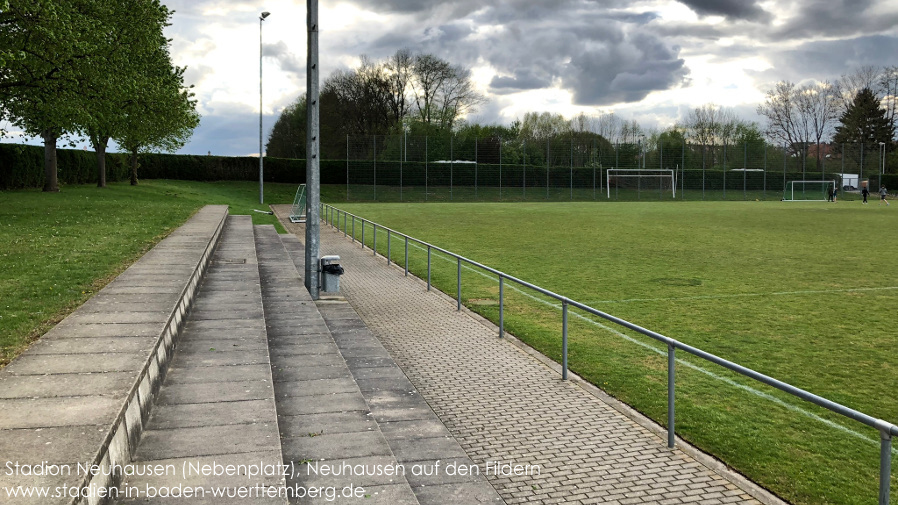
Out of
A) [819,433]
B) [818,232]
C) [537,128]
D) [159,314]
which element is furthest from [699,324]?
[537,128]

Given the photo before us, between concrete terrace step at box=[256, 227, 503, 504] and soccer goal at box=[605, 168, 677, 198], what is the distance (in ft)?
204

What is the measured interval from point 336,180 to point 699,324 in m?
59.9

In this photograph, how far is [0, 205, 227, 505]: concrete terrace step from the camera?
4.09m

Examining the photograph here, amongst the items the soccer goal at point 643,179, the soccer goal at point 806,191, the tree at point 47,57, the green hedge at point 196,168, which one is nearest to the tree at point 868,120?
the soccer goal at point 806,191

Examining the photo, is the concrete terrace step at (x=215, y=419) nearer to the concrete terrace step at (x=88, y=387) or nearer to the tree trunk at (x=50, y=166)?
the concrete terrace step at (x=88, y=387)

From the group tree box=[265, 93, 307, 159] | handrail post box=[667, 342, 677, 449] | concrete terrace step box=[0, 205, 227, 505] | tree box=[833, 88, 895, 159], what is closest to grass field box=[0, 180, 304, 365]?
concrete terrace step box=[0, 205, 227, 505]

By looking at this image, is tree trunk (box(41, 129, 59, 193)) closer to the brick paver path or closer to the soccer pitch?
the soccer pitch

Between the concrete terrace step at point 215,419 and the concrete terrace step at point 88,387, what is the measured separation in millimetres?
165

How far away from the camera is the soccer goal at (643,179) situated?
2736 inches

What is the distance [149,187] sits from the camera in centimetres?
5153

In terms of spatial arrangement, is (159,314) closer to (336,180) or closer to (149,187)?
(149,187)

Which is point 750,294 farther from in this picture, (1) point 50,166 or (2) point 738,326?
(1) point 50,166

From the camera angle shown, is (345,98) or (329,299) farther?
(345,98)

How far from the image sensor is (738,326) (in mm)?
11008
